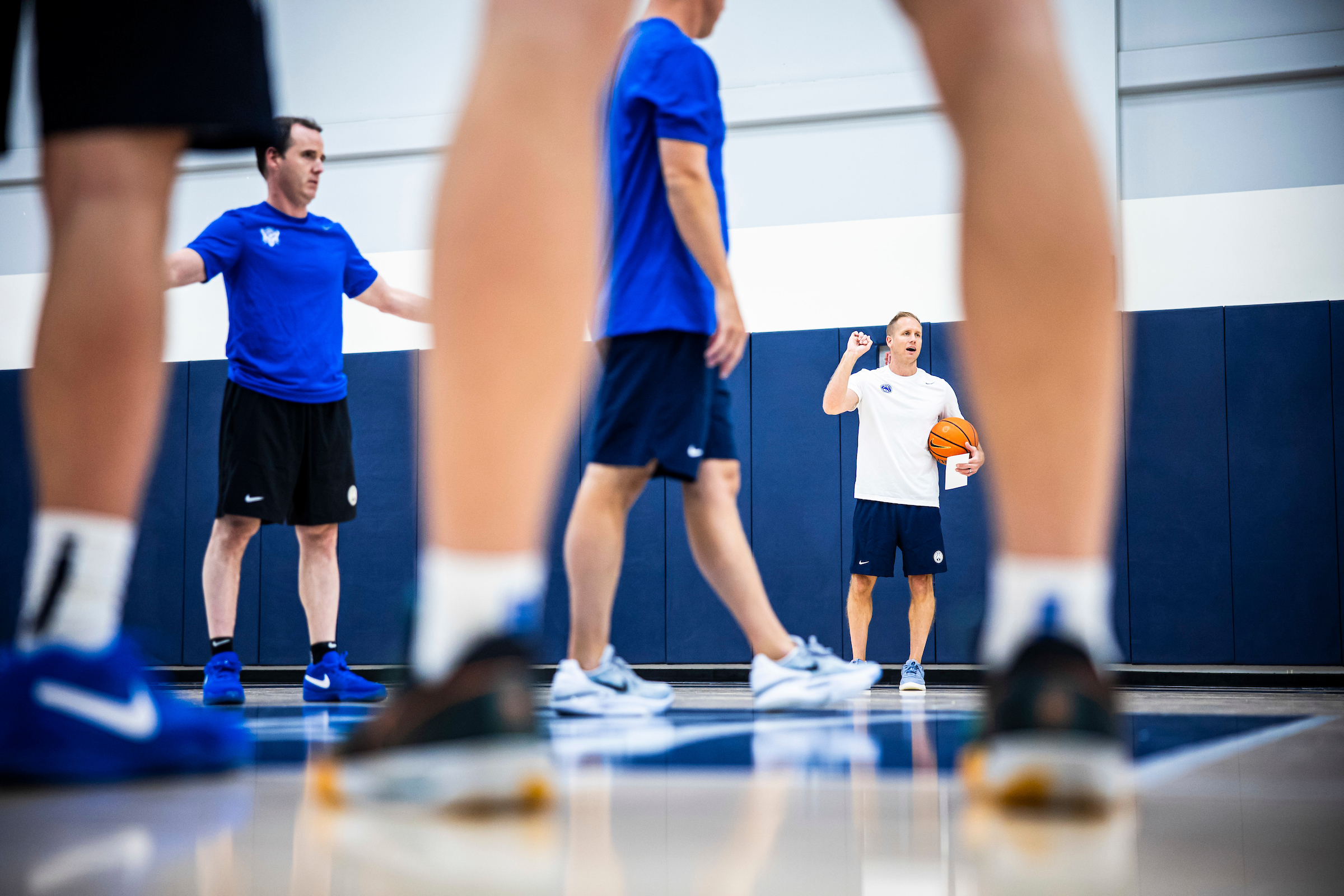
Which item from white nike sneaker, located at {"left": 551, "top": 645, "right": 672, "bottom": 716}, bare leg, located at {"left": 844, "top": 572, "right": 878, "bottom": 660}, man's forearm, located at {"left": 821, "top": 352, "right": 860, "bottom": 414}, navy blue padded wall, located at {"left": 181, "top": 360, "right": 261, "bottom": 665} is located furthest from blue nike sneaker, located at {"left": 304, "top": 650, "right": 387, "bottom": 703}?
navy blue padded wall, located at {"left": 181, "top": 360, "right": 261, "bottom": 665}

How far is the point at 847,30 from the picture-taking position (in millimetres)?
7953

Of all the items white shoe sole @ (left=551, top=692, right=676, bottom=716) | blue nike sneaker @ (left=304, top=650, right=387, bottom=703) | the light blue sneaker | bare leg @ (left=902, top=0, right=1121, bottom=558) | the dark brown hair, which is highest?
the dark brown hair

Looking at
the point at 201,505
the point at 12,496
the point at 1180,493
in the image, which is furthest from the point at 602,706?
the point at 12,496

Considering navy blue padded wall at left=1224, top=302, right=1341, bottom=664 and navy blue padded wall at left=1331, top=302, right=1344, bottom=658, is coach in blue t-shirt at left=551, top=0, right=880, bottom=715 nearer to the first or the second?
navy blue padded wall at left=1224, top=302, right=1341, bottom=664

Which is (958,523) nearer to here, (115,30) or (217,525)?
(217,525)

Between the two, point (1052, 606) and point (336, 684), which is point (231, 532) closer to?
point (336, 684)

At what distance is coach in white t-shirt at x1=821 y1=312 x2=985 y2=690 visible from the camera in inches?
210

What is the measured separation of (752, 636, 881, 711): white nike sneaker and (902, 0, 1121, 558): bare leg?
132cm

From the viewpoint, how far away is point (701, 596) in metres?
7.42

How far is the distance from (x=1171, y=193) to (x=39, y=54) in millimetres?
7554

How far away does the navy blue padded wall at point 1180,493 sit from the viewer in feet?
22.7

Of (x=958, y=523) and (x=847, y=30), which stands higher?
(x=847, y=30)

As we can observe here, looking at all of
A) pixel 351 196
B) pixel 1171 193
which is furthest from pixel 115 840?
pixel 351 196

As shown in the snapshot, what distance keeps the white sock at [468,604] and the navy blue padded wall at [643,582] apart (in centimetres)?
665
